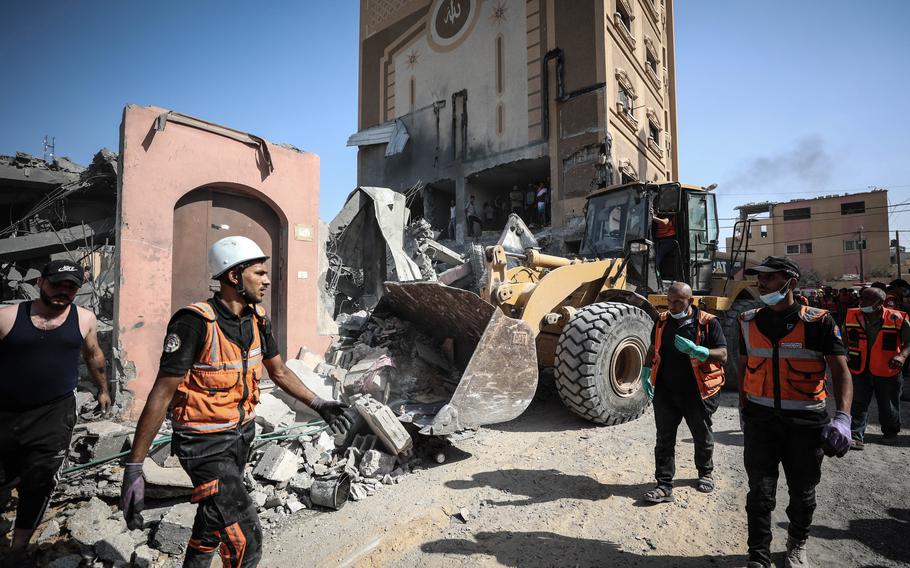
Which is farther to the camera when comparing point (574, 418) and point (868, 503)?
point (574, 418)

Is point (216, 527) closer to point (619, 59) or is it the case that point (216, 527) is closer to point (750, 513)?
point (750, 513)

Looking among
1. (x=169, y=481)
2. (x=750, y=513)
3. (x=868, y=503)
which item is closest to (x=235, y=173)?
(x=169, y=481)

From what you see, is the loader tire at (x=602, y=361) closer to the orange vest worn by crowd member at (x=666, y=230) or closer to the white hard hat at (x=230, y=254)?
the orange vest worn by crowd member at (x=666, y=230)

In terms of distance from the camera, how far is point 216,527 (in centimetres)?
194

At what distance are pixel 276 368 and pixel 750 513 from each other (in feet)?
9.19

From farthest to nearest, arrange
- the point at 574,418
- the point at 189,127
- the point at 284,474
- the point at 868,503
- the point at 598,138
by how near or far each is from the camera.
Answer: the point at 598,138, the point at 189,127, the point at 574,418, the point at 284,474, the point at 868,503

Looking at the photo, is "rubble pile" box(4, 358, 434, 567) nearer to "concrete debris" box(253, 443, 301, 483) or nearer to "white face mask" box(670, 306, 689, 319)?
"concrete debris" box(253, 443, 301, 483)

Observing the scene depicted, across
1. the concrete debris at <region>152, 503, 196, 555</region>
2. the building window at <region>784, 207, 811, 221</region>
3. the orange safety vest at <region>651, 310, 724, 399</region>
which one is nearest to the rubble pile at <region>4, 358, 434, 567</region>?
the concrete debris at <region>152, 503, 196, 555</region>

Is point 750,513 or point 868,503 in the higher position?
point 750,513

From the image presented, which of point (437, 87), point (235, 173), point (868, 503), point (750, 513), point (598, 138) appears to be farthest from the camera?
point (437, 87)

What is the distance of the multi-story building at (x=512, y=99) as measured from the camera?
47.5ft

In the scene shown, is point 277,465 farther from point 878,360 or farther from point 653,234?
point 878,360

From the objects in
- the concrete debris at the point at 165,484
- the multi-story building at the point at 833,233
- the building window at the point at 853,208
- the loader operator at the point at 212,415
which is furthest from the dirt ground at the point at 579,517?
the building window at the point at 853,208

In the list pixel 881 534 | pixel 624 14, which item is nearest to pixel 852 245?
pixel 624 14
